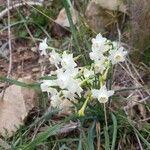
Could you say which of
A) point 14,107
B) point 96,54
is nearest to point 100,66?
point 96,54

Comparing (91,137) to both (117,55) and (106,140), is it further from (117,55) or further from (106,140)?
(117,55)

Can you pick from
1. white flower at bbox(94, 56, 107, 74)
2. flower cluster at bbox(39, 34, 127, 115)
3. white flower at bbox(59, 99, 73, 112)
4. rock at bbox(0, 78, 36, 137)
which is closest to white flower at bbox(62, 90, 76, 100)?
flower cluster at bbox(39, 34, 127, 115)

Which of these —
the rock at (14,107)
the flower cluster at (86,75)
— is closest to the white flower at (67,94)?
the flower cluster at (86,75)

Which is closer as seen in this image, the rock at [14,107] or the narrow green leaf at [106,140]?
the narrow green leaf at [106,140]

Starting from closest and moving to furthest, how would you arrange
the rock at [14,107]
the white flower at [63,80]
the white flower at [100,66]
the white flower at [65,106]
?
the white flower at [63,80] < the white flower at [100,66] < the white flower at [65,106] < the rock at [14,107]

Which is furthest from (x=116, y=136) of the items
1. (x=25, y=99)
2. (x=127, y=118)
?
(x=25, y=99)

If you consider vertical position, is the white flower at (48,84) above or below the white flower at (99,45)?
below

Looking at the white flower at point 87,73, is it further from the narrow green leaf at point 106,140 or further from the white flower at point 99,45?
the narrow green leaf at point 106,140

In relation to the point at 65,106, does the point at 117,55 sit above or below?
above

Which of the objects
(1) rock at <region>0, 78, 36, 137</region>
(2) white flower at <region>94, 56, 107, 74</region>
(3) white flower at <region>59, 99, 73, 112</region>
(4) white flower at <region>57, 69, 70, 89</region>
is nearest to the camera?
(4) white flower at <region>57, 69, 70, 89</region>

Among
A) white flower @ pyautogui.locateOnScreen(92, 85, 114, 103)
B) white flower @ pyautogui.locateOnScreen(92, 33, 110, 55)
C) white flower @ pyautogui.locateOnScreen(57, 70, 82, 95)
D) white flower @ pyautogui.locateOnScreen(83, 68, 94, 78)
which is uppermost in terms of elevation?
white flower @ pyautogui.locateOnScreen(92, 33, 110, 55)

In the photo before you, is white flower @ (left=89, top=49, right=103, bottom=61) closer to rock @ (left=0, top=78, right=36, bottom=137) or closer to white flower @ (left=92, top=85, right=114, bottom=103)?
white flower @ (left=92, top=85, right=114, bottom=103)

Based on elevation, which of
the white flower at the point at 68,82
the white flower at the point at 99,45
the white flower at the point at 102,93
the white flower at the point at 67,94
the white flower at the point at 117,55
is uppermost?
the white flower at the point at 99,45
